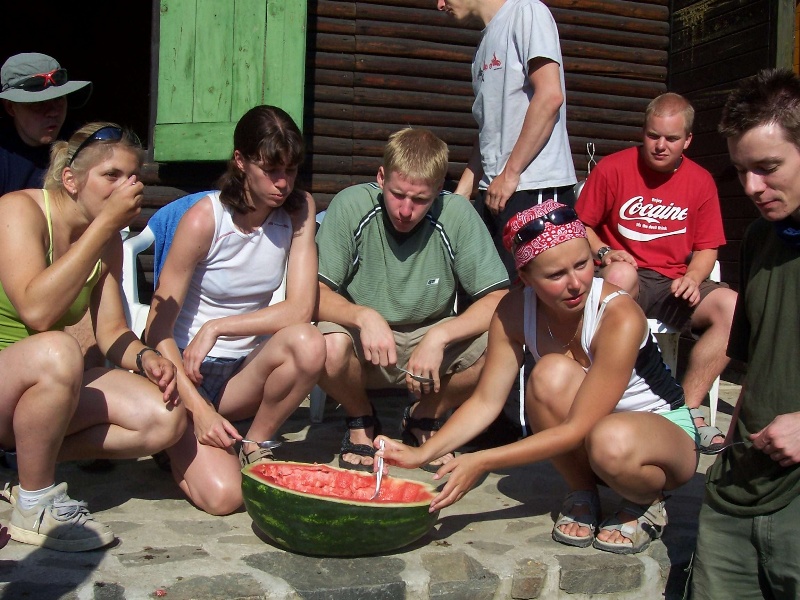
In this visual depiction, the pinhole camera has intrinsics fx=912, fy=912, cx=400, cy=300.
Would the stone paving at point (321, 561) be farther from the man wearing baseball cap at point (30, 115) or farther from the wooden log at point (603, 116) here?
the wooden log at point (603, 116)

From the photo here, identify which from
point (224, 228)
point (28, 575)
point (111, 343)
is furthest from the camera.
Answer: point (224, 228)

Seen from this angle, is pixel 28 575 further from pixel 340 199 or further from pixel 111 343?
pixel 340 199

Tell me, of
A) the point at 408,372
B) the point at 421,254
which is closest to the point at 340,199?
the point at 421,254

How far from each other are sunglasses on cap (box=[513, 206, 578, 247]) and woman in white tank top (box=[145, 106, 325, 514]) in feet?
3.30

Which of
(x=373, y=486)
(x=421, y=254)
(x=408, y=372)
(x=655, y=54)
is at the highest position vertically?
(x=655, y=54)

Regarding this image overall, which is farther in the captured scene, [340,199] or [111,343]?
[340,199]

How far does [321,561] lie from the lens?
10.1ft

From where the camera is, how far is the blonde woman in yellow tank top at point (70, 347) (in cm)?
310

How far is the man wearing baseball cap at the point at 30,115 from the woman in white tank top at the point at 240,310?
1086 millimetres

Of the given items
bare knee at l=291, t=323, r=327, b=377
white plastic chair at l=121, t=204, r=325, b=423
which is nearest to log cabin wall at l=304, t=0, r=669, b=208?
white plastic chair at l=121, t=204, r=325, b=423

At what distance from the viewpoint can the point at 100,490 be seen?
374cm

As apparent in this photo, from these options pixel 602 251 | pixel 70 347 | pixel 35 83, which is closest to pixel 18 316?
pixel 70 347

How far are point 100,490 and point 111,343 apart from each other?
63 cm

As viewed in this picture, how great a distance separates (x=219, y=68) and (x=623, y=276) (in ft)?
8.68
